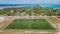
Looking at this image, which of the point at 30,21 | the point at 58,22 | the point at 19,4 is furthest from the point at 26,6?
the point at 58,22

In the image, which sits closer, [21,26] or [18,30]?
[18,30]

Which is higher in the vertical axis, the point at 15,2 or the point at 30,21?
the point at 15,2

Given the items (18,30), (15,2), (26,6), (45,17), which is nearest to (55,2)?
(45,17)

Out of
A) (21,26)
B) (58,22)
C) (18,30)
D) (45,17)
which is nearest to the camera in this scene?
(18,30)

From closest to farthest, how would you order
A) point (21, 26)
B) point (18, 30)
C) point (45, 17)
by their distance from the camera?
point (18, 30)
point (21, 26)
point (45, 17)

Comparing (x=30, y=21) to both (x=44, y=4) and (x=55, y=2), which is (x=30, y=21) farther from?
(x=55, y=2)

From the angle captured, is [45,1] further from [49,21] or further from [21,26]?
[21,26]
